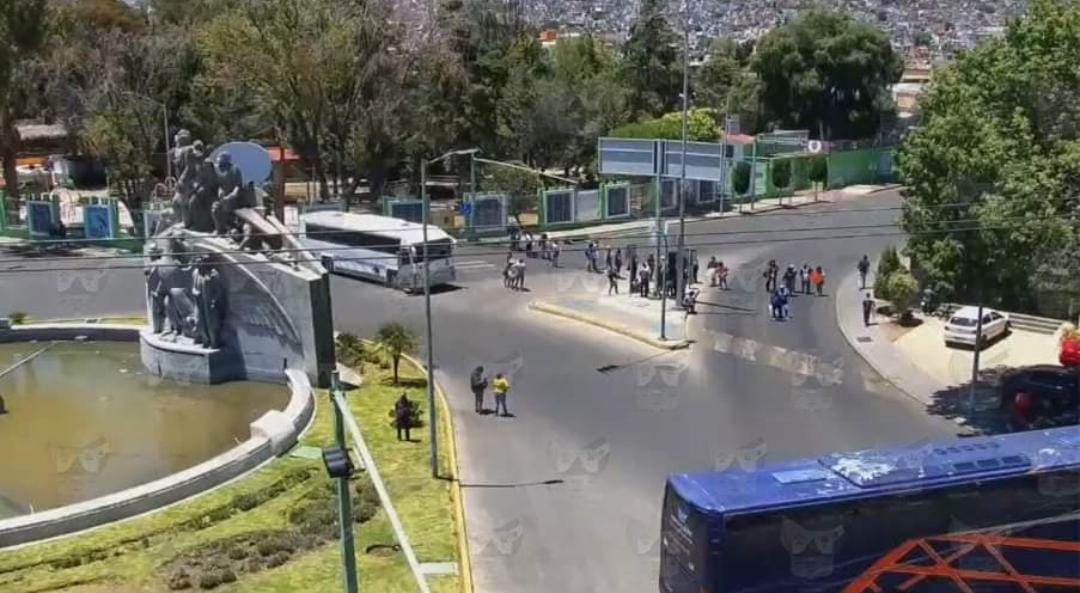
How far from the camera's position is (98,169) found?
2965 inches

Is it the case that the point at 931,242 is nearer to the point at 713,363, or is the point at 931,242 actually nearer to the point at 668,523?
the point at 713,363

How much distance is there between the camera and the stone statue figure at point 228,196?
3025 centimetres

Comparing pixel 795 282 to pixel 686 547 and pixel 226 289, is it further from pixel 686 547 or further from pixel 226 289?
pixel 686 547

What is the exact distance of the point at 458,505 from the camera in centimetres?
2238

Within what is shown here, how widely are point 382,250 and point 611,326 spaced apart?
10706 millimetres

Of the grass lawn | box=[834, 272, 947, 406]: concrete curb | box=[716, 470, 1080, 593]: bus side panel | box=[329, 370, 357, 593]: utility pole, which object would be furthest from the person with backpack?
box=[329, 370, 357, 593]: utility pole

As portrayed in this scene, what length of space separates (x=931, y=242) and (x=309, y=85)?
119ft

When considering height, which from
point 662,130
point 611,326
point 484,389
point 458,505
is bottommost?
point 458,505

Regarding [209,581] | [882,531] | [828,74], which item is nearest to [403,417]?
[209,581]

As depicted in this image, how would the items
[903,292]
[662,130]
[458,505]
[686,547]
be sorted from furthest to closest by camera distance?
[662,130]
[903,292]
[458,505]
[686,547]

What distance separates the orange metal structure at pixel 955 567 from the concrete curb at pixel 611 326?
18009 millimetres

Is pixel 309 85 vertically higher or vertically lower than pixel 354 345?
higher

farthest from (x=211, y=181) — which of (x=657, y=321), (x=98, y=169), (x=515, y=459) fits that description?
(x=98, y=169)

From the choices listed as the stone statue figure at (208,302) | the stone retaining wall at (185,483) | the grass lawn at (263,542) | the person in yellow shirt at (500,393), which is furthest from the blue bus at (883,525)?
the stone statue figure at (208,302)
